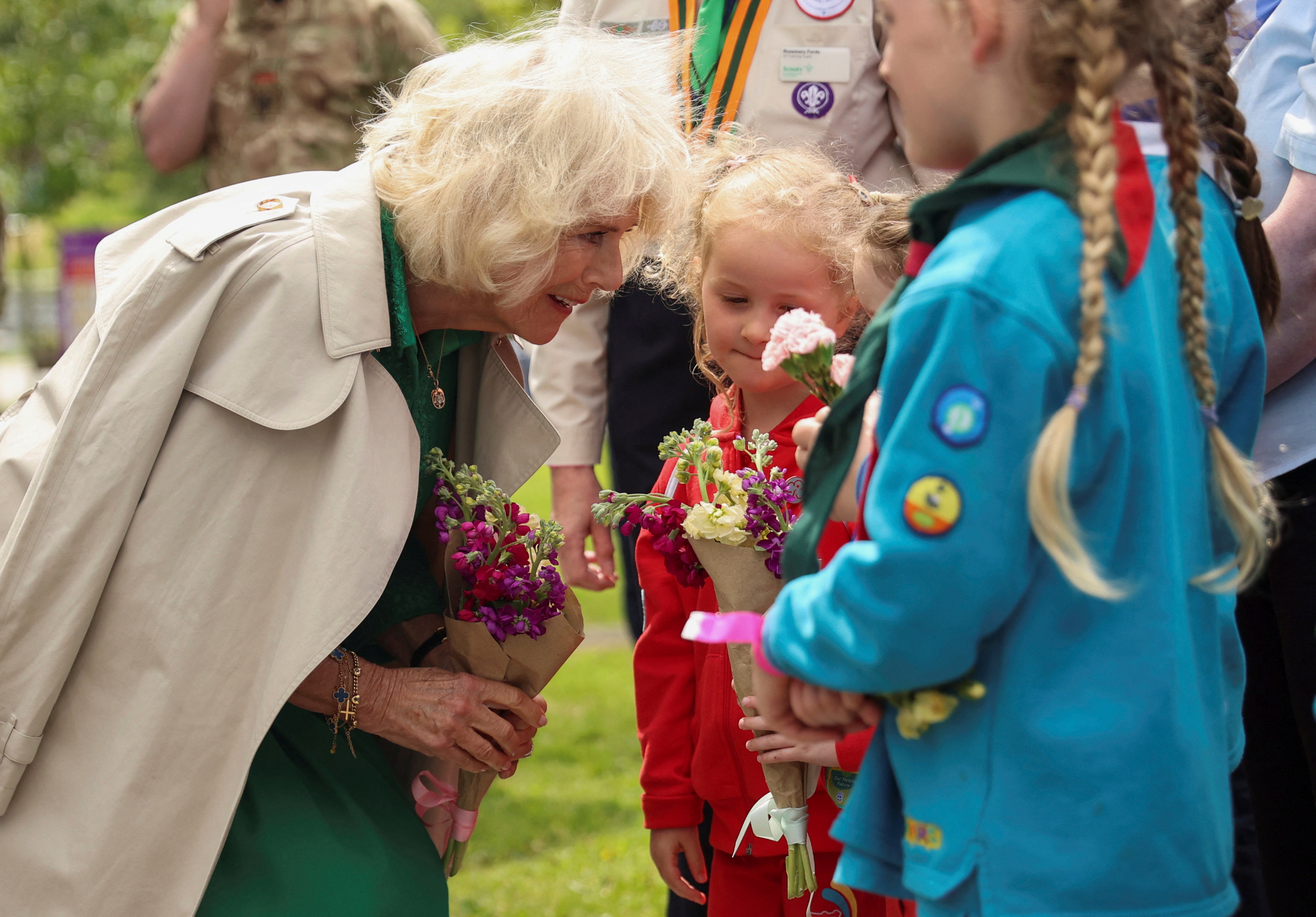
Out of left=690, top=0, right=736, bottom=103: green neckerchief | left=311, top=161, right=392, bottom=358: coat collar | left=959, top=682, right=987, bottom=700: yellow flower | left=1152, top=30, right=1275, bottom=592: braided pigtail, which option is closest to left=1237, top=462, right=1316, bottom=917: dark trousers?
left=1152, top=30, right=1275, bottom=592: braided pigtail

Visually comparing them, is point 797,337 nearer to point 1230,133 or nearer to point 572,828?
point 1230,133

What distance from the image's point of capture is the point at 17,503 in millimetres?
2309

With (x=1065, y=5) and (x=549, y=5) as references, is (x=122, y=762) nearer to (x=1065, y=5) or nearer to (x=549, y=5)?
(x=1065, y=5)

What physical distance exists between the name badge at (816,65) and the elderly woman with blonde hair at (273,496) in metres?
0.51

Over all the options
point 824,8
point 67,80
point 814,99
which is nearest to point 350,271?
point 814,99

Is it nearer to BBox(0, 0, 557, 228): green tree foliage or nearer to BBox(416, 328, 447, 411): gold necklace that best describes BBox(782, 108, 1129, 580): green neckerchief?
BBox(416, 328, 447, 411): gold necklace

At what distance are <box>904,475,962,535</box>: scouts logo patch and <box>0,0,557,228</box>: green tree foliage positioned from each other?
52.8 feet

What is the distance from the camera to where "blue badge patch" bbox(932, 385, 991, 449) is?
1.40m

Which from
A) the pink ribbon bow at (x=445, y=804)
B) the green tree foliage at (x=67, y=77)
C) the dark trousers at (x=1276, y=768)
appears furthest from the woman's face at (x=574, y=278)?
the green tree foliage at (x=67, y=77)

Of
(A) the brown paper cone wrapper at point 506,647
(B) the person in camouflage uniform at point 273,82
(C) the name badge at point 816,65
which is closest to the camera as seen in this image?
(A) the brown paper cone wrapper at point 506,647

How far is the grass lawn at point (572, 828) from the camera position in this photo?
402 cm

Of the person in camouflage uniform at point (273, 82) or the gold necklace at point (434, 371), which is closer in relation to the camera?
the gold necklace at point (434, 371)

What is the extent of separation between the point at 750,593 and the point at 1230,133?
1.03 m

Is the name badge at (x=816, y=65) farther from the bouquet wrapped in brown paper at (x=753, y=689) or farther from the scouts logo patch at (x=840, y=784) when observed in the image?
the scouts logo patch at (x=840, y=784)
